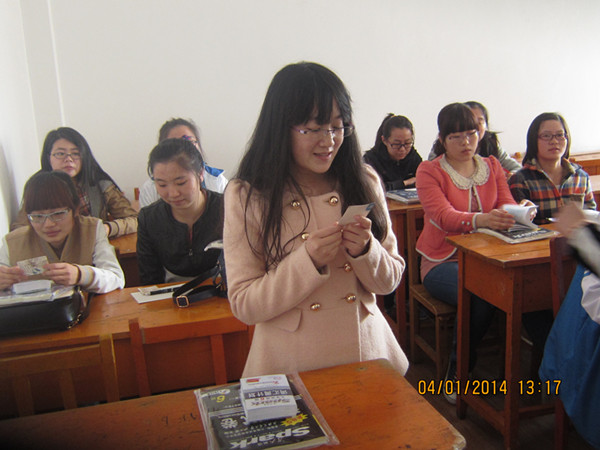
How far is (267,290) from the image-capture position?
109 cm

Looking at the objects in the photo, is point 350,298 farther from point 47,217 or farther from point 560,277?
point 47,217

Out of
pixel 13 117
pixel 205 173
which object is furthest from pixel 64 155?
pixel 205 173

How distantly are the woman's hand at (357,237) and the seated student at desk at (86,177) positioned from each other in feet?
7.35

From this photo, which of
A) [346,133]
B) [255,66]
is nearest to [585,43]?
[255,66]

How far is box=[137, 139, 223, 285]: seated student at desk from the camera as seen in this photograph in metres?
2.11

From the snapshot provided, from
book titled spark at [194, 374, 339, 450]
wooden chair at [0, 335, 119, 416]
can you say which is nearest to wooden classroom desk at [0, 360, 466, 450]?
book titled spark at [194, 374, 339, 450]

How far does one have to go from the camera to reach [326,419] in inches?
37.6

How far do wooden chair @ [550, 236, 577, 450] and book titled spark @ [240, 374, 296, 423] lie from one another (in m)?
1.10

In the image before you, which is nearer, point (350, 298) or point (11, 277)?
point (350, 298)

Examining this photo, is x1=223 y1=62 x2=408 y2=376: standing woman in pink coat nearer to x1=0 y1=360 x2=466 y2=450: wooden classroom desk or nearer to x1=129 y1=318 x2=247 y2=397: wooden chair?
x1=0 y1=360 x2=466 y2=450: wooden classroom desk

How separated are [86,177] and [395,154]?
2.22 m

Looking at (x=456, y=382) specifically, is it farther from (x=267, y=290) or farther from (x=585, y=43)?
(x=585, y=43)

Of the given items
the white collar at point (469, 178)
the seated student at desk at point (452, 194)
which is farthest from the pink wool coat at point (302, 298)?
the white collar at point (469, 178)

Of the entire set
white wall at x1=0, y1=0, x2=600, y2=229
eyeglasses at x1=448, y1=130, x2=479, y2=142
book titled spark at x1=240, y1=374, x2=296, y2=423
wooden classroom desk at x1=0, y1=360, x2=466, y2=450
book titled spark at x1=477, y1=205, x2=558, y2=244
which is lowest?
wooden classroom desk at x1=0, y1=360, x2=466, y2=450
